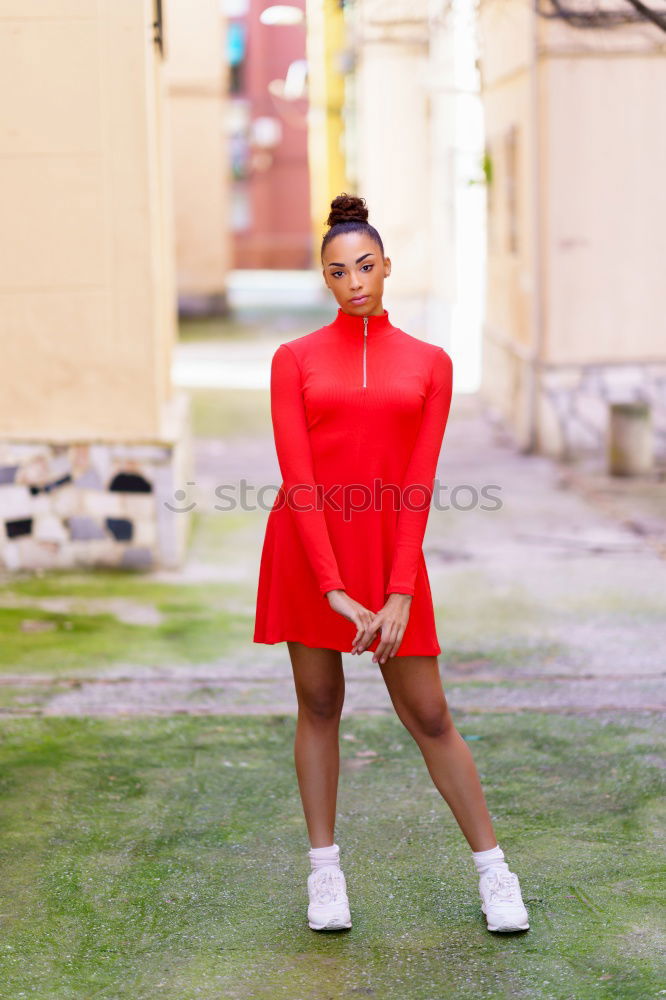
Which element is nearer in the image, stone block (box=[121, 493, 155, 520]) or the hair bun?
the hair bun

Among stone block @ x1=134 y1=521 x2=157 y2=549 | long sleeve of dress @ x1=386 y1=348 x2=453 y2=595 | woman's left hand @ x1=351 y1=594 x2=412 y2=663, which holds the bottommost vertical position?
stone block @ x1=134 y1=521 x2=157 y2=549

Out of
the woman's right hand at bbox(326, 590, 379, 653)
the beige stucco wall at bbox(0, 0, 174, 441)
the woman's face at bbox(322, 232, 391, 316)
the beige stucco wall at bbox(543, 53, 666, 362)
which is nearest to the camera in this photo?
the woman's right hand at bbox(326, 590, 379, 653)

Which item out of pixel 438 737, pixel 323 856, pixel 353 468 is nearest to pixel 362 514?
pixel 353 468

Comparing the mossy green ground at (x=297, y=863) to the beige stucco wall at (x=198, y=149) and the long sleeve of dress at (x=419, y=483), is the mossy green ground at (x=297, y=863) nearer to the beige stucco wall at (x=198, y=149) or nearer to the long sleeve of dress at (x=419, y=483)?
the long sleeve of dress at (x=419, y=483)

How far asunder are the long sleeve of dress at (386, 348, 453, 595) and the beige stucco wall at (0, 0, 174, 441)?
161 inches

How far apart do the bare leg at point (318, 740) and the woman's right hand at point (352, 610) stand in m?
0.23

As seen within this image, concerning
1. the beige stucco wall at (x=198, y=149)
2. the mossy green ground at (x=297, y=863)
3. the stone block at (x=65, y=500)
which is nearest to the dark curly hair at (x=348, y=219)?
the mossy green ground at (x=297, y=863)

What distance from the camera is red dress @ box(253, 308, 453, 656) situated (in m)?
3.34

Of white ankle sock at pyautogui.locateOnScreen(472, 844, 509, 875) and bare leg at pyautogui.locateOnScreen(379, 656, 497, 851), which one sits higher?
bare leg at pyautogui.locateOnScreen(379, 656, 497, 851)

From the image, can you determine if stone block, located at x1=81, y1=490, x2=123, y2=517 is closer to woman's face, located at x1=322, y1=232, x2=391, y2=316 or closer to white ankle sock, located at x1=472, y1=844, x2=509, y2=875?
woman's face, located at x1=322, y1=232, x2=391, y2=316

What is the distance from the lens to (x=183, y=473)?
8281mm

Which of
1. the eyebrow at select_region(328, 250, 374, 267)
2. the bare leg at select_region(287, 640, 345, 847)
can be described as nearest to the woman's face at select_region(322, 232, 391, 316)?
the eyebrow at select_region(328, 250, 374, 267)

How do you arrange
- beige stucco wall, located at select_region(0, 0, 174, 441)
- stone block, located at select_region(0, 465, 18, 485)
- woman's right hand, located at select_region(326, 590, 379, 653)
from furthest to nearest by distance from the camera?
Result: stone block, located at select_region(0, 465, 18, 485) < beige stucco wall, located at select_region(0, 0, 174, 441) < woman's right hand, located at select_region(326, 590, 379, 653)

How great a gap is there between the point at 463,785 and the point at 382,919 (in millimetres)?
487
